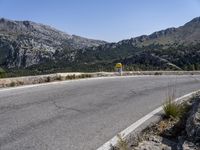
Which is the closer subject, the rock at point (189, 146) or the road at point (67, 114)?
the rock at point (189, 146)

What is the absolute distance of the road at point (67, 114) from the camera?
20.7 feet

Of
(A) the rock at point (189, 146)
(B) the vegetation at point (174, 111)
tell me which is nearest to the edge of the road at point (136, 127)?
(B) the vegetation at point (174, 111)

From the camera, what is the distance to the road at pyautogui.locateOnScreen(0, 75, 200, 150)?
630 cm

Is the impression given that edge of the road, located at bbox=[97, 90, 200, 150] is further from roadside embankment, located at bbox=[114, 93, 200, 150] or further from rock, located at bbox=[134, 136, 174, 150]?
rock, located at bbox=[134, 136, 174, 150]

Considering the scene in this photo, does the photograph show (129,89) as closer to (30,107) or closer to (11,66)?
(30,107)

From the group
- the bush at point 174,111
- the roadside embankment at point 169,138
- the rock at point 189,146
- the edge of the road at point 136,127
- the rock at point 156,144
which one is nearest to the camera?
the rock at point 189,146

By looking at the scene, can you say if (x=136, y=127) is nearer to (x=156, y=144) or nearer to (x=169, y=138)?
(x=169, y=138)

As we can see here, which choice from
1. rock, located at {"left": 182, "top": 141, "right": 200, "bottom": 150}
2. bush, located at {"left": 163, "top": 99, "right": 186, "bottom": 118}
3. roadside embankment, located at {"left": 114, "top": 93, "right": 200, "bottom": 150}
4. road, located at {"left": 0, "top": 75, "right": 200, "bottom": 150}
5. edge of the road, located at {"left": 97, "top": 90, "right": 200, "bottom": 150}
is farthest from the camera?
bush, located at {"left": 163, "top": 99, "right": 186, "bottom": 118}

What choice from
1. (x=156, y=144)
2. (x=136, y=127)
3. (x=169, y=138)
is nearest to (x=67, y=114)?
(x=136, y=127)

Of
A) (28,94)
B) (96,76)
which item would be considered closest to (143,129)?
(28,94)

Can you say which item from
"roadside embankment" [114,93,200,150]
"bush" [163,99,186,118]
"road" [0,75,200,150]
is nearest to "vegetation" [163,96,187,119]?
"bush" [163,99,186,118]

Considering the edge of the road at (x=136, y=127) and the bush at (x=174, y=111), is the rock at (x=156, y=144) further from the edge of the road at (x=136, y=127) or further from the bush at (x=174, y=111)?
the bush at (x=174, y=111)

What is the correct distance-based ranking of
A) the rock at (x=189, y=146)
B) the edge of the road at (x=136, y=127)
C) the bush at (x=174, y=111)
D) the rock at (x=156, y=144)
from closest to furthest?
1. the rock at (x=189, y=146)
2. the rock at (x=156, y=144)
3. the edge of the road at (x=136, y=127)
4. the bush at (x=174, y=111)

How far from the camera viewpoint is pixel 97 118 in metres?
8.34
